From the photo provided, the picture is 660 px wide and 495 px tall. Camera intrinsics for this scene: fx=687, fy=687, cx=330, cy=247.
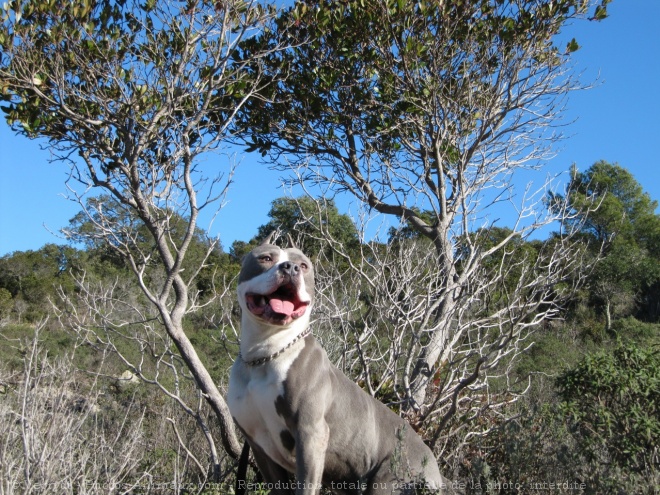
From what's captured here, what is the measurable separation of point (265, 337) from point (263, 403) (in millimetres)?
328

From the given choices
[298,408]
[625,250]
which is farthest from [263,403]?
[625,250]

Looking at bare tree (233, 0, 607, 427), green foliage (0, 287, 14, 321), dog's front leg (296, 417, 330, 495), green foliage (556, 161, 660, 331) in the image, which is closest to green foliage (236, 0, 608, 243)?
bare tree (233, 0, 607, 427)

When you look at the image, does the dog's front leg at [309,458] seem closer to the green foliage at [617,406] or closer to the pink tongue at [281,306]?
the pink tongue at [281,306]

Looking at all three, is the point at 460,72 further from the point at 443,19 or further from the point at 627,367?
the point at 627,367

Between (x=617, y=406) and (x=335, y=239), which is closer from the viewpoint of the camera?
(x=617, y=406)

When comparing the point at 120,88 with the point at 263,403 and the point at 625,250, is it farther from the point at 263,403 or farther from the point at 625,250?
the point at 625,250

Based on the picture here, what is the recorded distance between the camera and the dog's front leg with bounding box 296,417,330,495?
3.25 m

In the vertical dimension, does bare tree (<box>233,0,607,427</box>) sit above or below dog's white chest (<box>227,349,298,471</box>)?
above

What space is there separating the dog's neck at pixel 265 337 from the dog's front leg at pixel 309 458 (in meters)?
0.41

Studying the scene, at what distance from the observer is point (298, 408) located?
331 centimetres

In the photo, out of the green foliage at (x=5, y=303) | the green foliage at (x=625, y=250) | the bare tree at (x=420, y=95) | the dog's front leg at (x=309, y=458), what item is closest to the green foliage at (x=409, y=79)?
the bare tree at (x=420, y=95)

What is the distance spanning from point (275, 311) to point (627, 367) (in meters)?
2.31

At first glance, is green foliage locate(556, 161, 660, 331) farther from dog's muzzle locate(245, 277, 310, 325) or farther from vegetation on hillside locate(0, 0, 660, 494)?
dog's muzzle locate(245, 277, 310, 325)

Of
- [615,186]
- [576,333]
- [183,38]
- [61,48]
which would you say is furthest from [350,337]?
[615,186]
